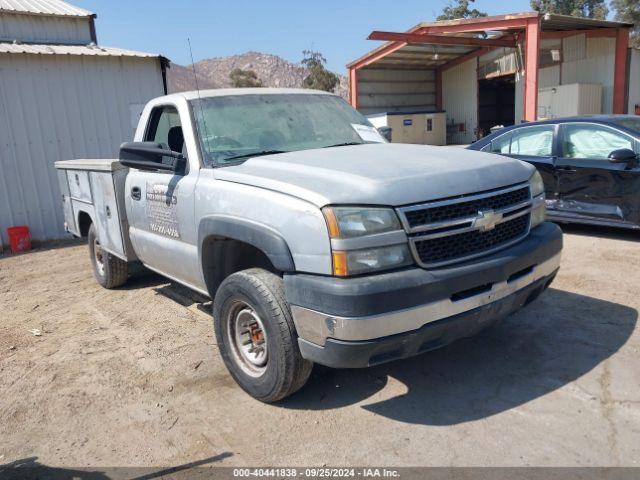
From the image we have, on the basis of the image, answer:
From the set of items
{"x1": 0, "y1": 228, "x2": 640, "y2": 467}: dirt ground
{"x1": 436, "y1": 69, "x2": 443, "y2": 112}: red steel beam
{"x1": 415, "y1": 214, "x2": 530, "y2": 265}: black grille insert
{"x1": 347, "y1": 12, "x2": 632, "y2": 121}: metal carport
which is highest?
{"x1": 347, "y1": 12, "x2": 632, "y2": 121}: metal carport

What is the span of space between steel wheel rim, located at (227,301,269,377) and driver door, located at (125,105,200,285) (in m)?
0.61

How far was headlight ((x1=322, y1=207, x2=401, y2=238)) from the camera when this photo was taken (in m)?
2.78

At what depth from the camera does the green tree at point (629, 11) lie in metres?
49.7

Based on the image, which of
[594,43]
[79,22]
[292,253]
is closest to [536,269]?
[292,253]

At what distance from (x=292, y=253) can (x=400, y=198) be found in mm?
639

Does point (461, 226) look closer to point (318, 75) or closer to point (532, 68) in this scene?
point (532, 68)

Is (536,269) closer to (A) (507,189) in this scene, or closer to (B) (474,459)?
(A) (507,189)

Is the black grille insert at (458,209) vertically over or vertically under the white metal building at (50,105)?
under

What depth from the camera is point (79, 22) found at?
11656 millimetres

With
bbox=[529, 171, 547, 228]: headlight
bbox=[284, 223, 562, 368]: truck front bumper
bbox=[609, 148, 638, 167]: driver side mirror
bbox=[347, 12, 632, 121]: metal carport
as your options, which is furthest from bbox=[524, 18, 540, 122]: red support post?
bbox=[284, 223, 562, 368]: truck front bumper

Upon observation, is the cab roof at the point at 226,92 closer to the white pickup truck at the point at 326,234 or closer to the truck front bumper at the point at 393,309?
the white pickup truck at the point at 326,234

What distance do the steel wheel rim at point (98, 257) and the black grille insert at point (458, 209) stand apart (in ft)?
14.9

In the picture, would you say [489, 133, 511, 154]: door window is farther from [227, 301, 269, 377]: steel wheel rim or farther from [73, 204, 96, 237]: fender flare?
[227, 301, 269, 377]: steel wheel rim

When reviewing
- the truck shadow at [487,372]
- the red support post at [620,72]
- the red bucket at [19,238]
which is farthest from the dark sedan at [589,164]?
the red support post at [620,72]
